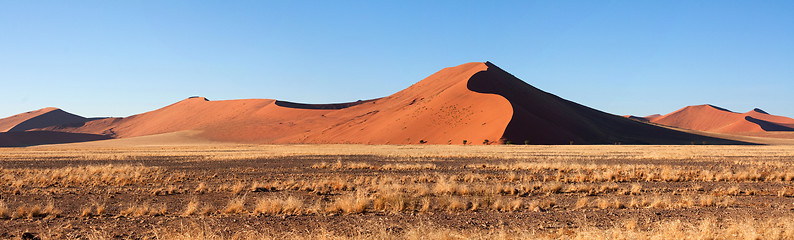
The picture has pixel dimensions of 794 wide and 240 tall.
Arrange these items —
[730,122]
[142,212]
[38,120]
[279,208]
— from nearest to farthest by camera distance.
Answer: [142,212], [279,208], [38,120], [730,122]

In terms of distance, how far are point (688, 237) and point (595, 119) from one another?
104 meters

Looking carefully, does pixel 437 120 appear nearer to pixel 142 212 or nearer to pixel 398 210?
pixel 398 210

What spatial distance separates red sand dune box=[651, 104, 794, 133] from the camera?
15925 centimetres

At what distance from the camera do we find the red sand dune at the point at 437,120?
251 ft

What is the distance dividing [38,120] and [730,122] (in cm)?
21880

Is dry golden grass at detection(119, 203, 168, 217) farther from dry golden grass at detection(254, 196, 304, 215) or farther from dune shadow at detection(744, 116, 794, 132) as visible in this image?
dune shadow at detection(744, 116, 794, 132)

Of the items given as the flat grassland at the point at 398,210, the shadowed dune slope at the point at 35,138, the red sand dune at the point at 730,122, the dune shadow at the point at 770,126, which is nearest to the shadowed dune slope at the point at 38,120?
the shadowed dune slope at the point at 35,138

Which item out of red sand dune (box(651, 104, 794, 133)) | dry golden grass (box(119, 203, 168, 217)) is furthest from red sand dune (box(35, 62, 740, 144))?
red sand dune (box(651, 104, 794, 133))

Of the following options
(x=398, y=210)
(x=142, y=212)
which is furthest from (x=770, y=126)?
(x=142, y=212)

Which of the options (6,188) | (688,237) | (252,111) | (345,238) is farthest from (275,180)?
(252,111)

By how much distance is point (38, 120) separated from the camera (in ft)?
556

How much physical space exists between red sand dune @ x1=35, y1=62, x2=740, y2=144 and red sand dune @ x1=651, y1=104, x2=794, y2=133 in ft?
235

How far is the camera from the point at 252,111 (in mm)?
137125

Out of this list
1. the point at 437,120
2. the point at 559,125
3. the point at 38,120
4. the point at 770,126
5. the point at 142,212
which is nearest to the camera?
the point at 142,212
